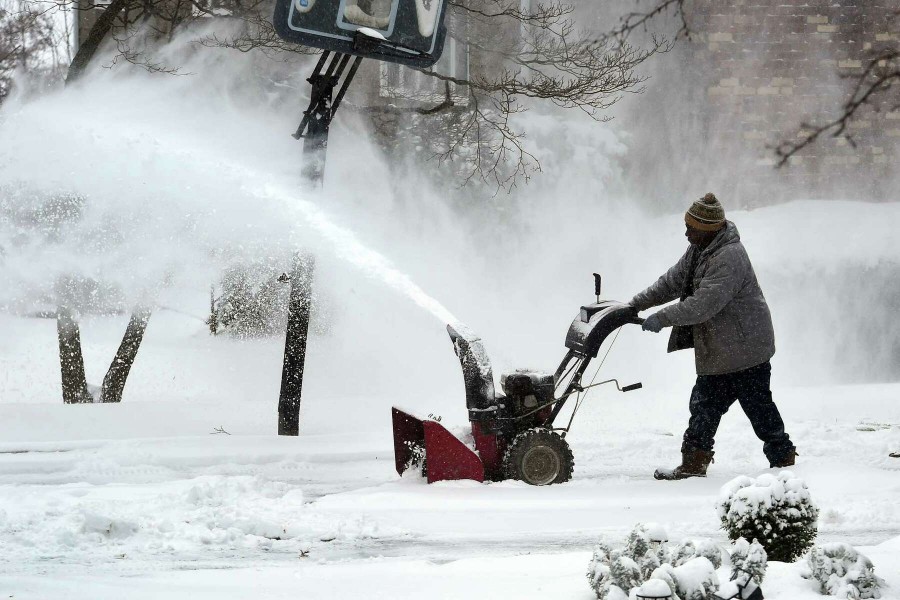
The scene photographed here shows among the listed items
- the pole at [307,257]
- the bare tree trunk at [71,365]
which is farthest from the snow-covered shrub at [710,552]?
the bare tree trunk at [71,365]

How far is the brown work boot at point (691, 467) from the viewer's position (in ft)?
19.2

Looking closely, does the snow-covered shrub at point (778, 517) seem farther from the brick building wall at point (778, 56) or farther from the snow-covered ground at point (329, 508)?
the brick building wall at point (778, 56)

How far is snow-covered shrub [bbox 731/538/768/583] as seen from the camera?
3.22 m

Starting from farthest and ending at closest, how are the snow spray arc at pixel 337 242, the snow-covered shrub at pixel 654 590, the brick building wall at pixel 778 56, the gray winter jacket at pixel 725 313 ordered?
the brick building wall at pixel 778 56
the snow spray arc at pixel 337 242
the gray winter jacket at pixel 725 313
the snow-covered shrub at pixel 654 590

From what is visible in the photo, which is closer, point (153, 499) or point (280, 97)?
point (153, 499)

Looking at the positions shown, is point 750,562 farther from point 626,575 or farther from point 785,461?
point 785,461

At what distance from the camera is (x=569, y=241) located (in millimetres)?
14648

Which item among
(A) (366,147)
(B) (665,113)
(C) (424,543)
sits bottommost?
(C) (424,543)

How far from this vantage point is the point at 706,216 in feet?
18.7

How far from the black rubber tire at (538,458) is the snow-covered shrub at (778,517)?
1813mm

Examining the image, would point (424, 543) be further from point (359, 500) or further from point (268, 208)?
point (268, 208)

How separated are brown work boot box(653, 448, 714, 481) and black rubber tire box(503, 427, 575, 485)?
2.22 feet

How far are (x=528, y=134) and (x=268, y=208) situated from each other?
6.77 meters

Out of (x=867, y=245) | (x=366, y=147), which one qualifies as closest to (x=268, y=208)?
(x=366, y=147)
